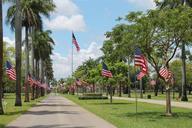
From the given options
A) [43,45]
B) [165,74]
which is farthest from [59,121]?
[43,45]

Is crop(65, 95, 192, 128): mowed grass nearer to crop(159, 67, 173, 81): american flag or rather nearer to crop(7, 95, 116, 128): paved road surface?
crop(7, 95, 116, 128): paved road surface

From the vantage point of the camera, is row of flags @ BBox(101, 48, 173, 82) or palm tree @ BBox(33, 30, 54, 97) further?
palm tree @ BBox(33, 30, 54, 97)

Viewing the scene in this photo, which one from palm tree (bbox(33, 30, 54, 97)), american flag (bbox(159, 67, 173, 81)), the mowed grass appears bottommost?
the mowed grass

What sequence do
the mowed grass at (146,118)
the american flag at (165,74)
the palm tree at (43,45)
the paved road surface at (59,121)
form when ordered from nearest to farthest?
the paved road surface at (59,121), the mowed grass at (146,118), the american flag at (165,74), the palm tree at (43,45)

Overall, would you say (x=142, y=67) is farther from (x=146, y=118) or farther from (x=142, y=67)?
(x=146, y=118)

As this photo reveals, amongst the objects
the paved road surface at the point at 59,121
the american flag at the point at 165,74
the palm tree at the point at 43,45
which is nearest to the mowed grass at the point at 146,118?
the paved road surface at the point at 59,121

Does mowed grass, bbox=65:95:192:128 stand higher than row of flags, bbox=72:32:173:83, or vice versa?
row of flags, bbox=72:32:173:83

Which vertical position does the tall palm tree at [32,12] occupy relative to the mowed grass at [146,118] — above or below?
above

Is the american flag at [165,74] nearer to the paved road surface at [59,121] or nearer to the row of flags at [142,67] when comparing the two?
the row of flags at [142,67]

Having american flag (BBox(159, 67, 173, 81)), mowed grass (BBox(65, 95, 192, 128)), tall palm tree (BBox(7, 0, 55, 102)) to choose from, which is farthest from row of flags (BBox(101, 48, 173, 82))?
tall palm tree (BBox(7, 0, 55, 102))

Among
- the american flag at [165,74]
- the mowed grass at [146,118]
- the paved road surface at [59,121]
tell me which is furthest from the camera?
the american flag at [165,74]

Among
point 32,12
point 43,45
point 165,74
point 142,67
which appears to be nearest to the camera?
point 142,67

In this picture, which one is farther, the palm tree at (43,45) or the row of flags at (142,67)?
the palm tree at (43,45)

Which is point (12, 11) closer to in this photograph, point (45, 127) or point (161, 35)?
point (161, 35)
